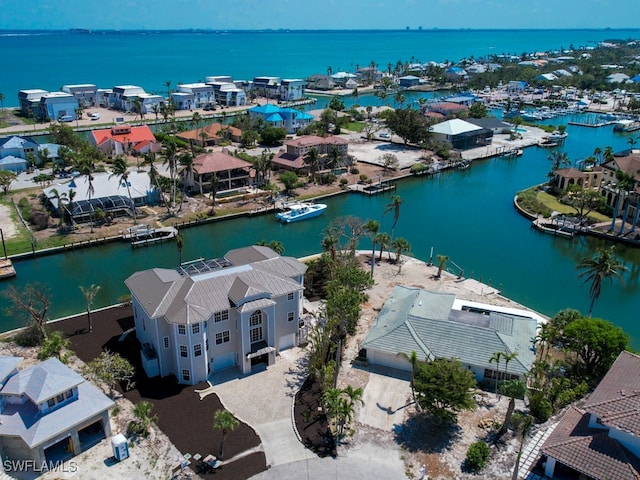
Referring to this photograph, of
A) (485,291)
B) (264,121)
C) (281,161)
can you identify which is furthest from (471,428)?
(264,121)

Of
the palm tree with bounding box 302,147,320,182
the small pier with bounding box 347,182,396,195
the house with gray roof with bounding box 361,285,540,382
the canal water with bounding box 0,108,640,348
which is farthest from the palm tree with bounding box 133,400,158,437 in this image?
the small pier with bounding box 347,182,396,195

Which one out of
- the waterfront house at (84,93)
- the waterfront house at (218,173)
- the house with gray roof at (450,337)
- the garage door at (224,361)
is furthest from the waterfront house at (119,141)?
the house with gray roof at (450,337)

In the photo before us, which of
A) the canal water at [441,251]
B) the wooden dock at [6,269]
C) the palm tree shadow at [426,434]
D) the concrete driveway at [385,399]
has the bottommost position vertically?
the canal water at [441,251]

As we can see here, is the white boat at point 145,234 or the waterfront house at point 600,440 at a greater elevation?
the waterfront house at point 600,440

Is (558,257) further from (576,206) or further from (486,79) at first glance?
(486,79)

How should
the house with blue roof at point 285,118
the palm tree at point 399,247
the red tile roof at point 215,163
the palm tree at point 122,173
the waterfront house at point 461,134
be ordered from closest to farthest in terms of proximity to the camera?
the palm tree at point 399,247 → the palm tree at point 122,173 → the red tile roof at point 215,163 → the waterfront house at point 461,134 → the house with blue roof at point 285,118

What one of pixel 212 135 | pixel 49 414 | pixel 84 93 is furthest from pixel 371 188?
pixel 84 93

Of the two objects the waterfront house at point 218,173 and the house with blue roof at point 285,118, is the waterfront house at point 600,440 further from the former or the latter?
the house with blue roof at point 285,118
